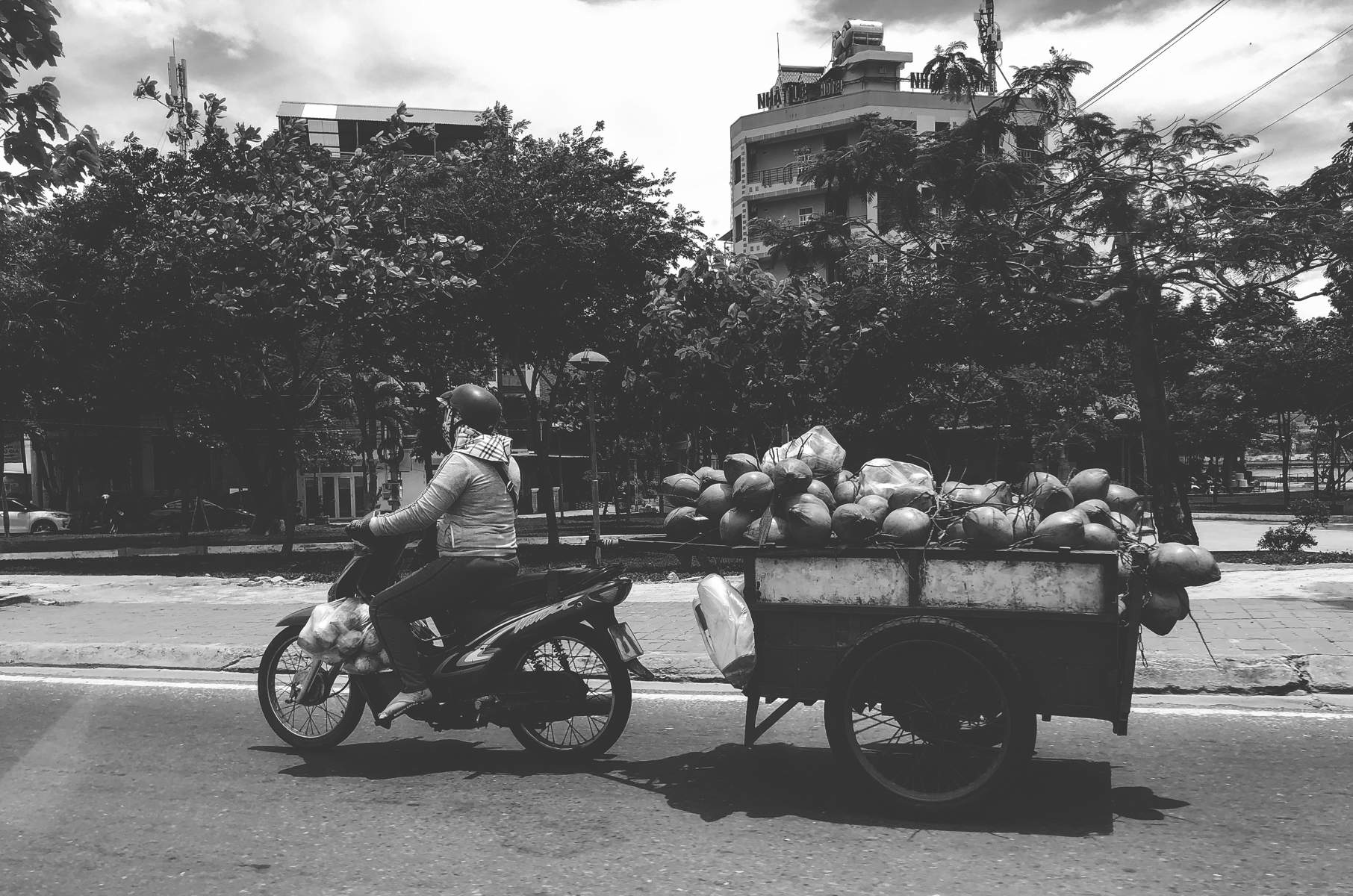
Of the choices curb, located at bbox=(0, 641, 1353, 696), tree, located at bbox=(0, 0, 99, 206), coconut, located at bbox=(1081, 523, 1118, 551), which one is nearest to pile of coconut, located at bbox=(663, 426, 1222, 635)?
coconut, located at bbox=(1081, 523, 1118, 551)

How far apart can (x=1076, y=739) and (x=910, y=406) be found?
48.2 feet

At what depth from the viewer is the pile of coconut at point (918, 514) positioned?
13.6 feet

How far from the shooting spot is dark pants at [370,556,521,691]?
198 inches

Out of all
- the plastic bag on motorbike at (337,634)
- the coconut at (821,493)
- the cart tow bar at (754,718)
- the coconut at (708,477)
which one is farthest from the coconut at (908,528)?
the plastic bag on motorbike at (337,634)

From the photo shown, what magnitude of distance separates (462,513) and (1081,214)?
1057 cm

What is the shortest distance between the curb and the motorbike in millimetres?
2343

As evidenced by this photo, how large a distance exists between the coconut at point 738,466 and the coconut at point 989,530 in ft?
3.19

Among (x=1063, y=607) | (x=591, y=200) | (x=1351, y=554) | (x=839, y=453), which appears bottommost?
(x=1351, y=554)

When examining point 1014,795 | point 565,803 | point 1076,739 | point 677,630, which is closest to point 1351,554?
point 677,630

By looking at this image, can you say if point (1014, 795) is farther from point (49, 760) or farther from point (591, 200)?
point (591, 200)

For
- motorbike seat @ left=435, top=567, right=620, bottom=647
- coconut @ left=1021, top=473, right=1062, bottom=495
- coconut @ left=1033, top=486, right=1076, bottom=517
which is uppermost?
coconut @ left=1021, top=473, right=1062, bottom=495

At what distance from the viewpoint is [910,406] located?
1984 cm

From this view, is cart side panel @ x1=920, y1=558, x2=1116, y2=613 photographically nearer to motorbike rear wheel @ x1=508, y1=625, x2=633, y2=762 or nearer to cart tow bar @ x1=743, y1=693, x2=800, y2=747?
cart tow bar @ x1=743, y1=693, x2=800, y2=747

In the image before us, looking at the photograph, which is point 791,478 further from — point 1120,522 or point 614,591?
A: point 1120,522
